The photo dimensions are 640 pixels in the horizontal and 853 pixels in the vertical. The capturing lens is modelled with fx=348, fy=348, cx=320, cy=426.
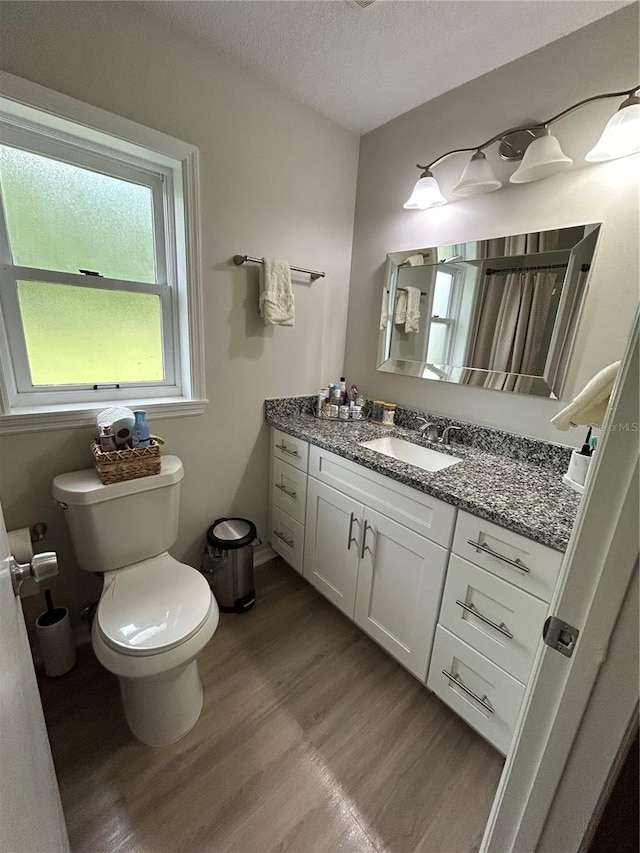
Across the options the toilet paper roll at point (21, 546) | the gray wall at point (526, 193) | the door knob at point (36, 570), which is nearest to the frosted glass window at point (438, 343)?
the gray wall at point (526, 193)

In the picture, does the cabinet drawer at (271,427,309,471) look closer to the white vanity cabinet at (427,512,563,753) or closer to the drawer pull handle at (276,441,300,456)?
the drawer pull handle at (276,441,300,456)

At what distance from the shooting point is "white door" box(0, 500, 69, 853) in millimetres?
381

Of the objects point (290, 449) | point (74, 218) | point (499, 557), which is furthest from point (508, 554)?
point (74, 218)

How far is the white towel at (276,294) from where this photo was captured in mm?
1661

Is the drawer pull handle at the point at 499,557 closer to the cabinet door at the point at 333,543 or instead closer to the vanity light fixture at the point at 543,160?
the cabinet door at the point at 333,543

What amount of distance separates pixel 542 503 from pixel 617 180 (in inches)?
43.9

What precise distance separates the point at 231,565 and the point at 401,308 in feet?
5.14

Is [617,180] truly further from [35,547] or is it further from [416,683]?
[35,547]

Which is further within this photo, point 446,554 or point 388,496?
point 388,496

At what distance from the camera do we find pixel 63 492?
122 centimetres

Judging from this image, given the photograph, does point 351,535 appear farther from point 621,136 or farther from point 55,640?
point 621,136

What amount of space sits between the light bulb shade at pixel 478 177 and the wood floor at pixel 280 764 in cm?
201

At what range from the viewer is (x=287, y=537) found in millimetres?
1923

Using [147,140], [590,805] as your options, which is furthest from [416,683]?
[147,140]
